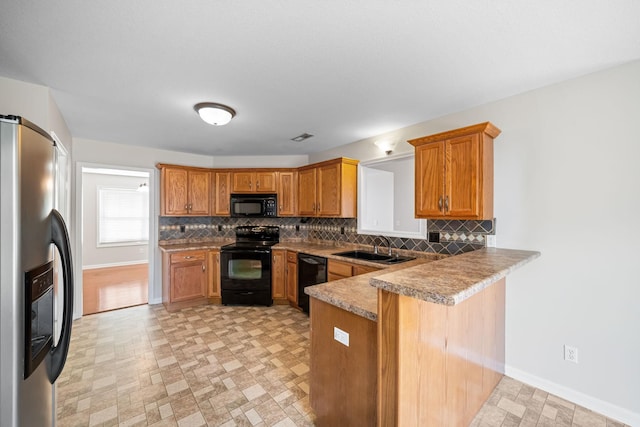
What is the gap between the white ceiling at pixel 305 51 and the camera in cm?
135

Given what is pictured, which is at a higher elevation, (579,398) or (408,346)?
(408,346)

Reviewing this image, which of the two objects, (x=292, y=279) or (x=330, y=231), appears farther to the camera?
(x=330, y=231)

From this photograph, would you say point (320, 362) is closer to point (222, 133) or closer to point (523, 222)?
point (523, 222)

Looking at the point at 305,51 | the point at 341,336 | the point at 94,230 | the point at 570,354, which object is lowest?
the point at 570,354

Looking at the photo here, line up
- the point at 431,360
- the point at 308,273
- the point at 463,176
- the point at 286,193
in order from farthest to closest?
the point at 286,193
the point at 308,273
the point at 463,176
the point at 431,360

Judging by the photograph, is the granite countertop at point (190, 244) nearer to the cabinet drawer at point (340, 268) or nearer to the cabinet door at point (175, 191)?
the cabinet door at point (175, 191)

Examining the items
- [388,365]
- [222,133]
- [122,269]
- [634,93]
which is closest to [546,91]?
[634,93]

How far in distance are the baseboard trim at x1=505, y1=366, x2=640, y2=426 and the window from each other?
7.11 meters

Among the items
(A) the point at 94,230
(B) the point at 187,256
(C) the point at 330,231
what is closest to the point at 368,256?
(C) the point at 330,231

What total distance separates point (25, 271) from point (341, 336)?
4.64 feet

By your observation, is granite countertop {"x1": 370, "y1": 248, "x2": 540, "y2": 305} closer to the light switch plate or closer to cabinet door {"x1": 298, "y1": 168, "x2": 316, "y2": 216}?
the light switch plate

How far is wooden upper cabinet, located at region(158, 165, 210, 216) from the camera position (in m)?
4.09

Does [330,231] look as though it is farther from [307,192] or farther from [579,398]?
[579,398]

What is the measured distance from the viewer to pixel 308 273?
3.66 meters
